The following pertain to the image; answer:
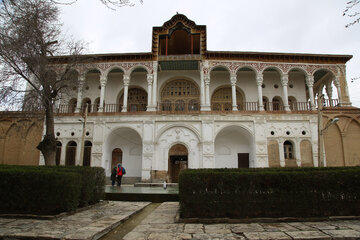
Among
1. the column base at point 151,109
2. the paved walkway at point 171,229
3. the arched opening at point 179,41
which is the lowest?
the paved walkway at point 171,229

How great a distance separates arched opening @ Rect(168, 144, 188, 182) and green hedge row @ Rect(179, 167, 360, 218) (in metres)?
12.6

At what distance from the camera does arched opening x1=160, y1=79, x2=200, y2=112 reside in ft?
68.7

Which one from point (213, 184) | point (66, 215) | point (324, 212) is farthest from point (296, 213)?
point (66, 215)

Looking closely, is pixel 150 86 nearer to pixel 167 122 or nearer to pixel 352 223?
pixel 167 122

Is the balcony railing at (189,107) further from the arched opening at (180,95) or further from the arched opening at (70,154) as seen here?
the arched opening at (70,154)

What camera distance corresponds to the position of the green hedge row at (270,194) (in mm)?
5781

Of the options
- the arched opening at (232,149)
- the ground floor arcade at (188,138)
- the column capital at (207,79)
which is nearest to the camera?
the ground floor arcade at (188,138)

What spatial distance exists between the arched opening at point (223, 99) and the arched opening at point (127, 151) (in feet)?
24.3

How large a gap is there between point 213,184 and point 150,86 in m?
14.7

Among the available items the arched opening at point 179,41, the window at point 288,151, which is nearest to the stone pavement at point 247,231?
the window at point 288,151

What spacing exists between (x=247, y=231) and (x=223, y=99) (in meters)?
17.6

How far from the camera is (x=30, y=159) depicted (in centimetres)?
1878

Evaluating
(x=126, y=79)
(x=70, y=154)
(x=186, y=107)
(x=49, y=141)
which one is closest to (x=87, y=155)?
(x=70, y=154)

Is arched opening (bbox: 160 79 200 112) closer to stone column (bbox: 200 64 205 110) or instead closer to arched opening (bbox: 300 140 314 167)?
stone column (bbox: 200 64 205 110)
